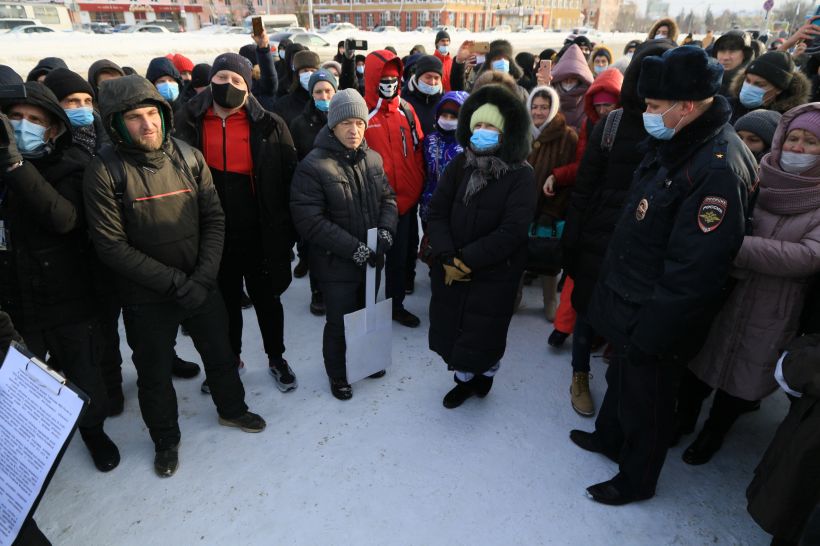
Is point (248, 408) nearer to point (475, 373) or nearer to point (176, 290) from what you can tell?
point (176, 290)

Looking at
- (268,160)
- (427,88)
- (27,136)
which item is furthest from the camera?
(427,88)

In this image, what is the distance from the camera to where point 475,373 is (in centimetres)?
299

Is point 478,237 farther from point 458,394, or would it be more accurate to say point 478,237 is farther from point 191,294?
point 191,294

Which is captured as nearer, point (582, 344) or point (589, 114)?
point (582, 344)

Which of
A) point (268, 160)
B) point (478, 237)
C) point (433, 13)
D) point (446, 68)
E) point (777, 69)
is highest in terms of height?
point (433, 13)

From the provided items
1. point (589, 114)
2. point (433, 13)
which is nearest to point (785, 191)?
point (589, 114)

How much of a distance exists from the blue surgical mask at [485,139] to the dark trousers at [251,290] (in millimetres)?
1516

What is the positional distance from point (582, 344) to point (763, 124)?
158 centimetres

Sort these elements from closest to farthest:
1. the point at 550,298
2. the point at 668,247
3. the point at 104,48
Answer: the point at 668,247
the point at 550,298
the point at 104,48

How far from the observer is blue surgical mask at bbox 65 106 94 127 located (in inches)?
110

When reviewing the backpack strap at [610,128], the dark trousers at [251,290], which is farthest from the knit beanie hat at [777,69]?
the dark trousers at [251,290]

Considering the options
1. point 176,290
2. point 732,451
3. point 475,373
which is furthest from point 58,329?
point 732,451

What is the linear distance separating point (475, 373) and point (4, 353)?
2.27m

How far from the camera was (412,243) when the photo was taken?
14.4 feet
